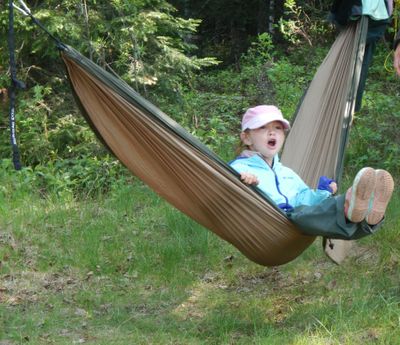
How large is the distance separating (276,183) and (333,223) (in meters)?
0.56

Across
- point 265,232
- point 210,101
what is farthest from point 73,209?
point 210,101

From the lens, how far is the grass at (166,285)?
9.44 feet

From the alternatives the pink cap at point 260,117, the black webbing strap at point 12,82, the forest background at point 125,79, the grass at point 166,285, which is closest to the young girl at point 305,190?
the pink cap at point 260,117

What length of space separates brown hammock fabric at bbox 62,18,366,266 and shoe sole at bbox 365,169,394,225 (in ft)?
1.11

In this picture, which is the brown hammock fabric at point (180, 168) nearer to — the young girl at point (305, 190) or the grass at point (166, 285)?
the young girl at point (305, 190)

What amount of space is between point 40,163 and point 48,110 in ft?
1.54

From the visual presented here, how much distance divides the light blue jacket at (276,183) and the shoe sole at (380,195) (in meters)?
0.51

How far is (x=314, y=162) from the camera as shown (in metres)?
3.50

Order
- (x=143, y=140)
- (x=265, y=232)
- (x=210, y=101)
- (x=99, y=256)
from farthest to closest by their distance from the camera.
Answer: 1. (x=210, y=101)
2. (x=99, y=256)
3. (x=143, y=140)
4. (x=265, y=232)

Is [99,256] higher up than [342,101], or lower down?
lower down

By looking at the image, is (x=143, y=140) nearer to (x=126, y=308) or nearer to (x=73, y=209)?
(x=126, y=308)

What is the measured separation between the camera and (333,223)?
2412 mm

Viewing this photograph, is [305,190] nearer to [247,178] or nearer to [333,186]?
[333,186]

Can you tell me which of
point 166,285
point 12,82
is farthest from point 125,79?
point 12,82
